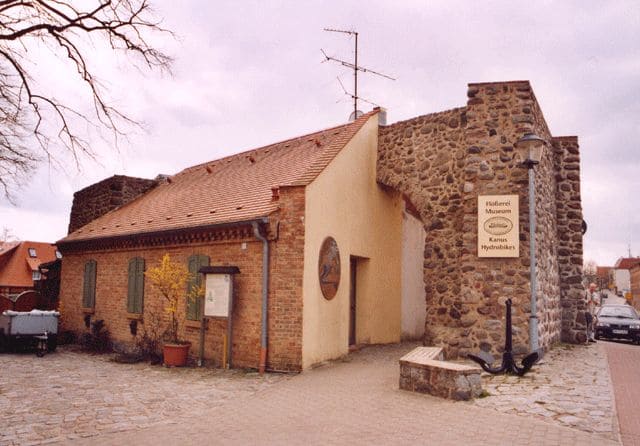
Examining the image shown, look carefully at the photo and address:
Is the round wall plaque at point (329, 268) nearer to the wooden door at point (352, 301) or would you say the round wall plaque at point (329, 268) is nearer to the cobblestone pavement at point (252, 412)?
the cobblestone pavement at point (252, 412)

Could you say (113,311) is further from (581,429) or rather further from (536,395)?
(581,429)

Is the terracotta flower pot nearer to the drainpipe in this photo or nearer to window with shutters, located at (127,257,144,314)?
the drainpipe

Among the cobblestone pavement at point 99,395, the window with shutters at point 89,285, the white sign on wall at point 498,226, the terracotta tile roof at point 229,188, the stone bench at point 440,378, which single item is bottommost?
the cobblestone pavement at point 99,395

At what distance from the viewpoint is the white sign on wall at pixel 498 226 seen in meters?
10.9

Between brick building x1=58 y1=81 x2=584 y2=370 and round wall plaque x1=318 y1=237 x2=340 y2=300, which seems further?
round wall plaque x1=318 y1=237 x2=340 y2=300

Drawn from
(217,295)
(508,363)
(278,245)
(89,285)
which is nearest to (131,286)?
(89,285)

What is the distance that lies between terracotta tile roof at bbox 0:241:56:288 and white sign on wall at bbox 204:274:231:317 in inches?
1395

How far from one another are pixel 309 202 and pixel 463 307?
399 centimetres

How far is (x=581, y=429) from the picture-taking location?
5887mm

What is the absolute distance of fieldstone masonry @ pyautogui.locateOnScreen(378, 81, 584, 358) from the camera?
429 inches

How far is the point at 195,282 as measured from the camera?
493 inches

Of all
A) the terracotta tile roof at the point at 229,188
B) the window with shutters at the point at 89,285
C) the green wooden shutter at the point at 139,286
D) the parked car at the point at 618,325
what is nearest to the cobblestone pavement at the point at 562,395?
the terracotta tile roof at the point at 229,188

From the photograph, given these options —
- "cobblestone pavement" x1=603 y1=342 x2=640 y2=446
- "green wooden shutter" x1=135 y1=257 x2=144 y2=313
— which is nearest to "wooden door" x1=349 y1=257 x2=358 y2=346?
"green wooden shutter" x1=135 y1=257 x2=144 y2=313

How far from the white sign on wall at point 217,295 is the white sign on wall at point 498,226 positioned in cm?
543
